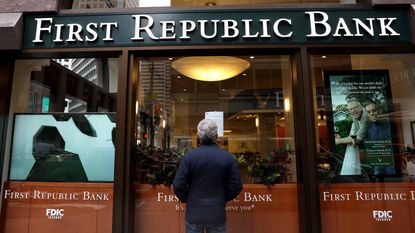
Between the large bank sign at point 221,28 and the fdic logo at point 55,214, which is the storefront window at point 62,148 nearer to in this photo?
the fdic logo at point 55,214

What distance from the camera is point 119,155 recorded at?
4000 mm

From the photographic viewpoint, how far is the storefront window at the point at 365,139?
4.06 m

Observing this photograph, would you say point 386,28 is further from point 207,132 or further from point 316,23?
point 207,132

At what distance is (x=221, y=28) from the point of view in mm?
4219

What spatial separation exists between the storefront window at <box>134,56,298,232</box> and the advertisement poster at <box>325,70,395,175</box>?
2.23ft

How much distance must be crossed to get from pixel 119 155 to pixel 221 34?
198cm

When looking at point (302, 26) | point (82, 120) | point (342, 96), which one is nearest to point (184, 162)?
point (82, 120)

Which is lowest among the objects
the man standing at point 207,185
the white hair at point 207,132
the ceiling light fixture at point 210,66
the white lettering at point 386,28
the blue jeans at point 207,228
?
the blue jeans at point 207,228

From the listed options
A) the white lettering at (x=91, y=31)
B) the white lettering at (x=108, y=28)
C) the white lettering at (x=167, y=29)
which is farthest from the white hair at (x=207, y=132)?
the white lettering at (x=91, y=31)

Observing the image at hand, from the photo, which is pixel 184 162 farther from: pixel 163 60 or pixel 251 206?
pixel 163 60

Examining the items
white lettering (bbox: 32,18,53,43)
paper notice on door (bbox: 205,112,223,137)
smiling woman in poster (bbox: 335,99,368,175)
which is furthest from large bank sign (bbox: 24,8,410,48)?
paper notice on door (bbox: 205,112,223,137)

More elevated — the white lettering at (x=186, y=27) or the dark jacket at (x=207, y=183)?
the white lettering at (x=186, y=27)

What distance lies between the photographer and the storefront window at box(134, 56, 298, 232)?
410 cm

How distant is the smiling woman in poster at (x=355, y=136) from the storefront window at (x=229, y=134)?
775 millimetres
